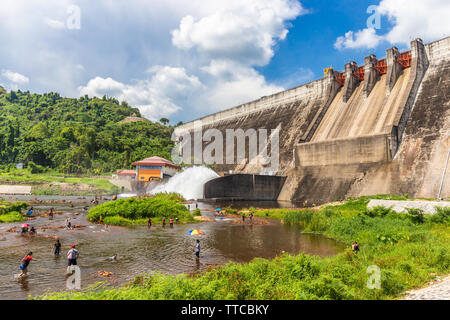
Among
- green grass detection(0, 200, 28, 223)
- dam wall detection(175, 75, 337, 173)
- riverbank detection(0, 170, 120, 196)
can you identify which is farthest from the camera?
riverbank detection(0, 170, 120, 196)

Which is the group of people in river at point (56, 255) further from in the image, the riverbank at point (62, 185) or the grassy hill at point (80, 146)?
the grassy hill at point (80, 146)

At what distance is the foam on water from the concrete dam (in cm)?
469

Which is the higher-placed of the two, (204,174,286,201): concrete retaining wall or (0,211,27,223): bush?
(204,174,286,201): concrete retaining wall

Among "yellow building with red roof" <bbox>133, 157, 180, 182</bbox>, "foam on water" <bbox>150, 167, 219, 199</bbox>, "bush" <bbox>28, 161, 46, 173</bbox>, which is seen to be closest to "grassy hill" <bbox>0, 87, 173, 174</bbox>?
"bush" <bbox>28, 161, 46, 173</bbox>

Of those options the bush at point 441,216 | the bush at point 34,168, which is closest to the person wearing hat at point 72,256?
the bush at point 441,216

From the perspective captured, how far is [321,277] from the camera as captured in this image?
7.07m

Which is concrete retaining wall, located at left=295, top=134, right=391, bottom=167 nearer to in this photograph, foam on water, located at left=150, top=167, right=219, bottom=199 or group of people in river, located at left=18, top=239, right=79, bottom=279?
foam on water, located at left=150, top=167, right=219, bottom=199

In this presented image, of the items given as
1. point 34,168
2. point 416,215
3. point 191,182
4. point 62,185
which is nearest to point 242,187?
point 191,182

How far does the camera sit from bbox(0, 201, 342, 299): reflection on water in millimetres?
9367

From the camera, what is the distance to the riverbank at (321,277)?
6416mm

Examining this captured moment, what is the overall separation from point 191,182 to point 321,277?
117 ft

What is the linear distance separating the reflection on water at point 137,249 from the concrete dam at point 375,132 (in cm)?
1391

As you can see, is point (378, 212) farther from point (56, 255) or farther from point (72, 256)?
point (56, 255)
